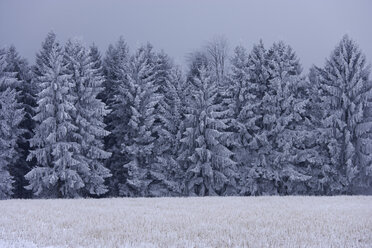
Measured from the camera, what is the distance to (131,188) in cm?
3494

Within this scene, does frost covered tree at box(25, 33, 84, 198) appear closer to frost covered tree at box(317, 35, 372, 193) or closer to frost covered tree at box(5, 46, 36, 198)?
frost covered tree at box(5, 46, 36, 198)

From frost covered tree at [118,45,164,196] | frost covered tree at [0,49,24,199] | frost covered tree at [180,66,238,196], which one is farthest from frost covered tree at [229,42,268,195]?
frost covered tree at [0,49,24,199]

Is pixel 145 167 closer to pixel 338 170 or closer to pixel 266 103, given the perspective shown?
pixel 266 103

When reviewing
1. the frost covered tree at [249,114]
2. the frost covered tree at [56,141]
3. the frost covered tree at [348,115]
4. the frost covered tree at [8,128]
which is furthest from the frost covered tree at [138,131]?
the frost covered tree at [348,115]

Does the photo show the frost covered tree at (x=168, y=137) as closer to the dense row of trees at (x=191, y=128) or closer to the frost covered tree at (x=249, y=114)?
the dense row of trees at (x=191, y=128)

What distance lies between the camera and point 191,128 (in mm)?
33594

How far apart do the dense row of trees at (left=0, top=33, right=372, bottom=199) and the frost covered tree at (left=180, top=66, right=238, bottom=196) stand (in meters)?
0.09

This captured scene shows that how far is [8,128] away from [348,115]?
2603 cm

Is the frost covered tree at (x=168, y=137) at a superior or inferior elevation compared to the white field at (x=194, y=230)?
superior

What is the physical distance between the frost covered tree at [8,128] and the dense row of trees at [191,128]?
0.08 m

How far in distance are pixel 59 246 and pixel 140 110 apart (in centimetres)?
2629

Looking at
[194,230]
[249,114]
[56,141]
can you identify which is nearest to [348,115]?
[249,114]

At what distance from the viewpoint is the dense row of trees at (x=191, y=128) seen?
3131 centimetres

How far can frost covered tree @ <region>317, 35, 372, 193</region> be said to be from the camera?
103ft
